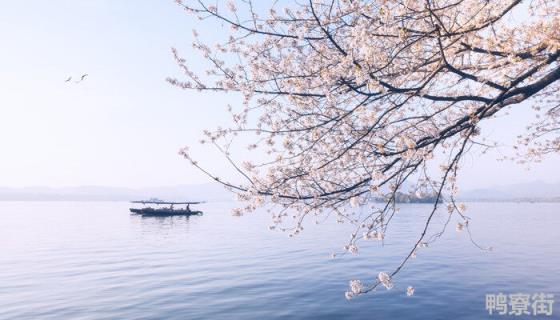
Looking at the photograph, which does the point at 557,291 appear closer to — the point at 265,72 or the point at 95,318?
the point at 265,72

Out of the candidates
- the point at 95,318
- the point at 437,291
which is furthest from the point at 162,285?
the point at 437,291

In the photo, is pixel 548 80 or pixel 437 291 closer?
pixel 548 80

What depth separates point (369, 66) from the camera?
527cm

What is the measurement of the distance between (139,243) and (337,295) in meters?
27.8

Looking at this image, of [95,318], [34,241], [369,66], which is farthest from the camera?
[34,241]

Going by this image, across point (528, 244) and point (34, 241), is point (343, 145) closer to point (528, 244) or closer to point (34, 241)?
point (528, 244)

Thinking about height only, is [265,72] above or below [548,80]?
above

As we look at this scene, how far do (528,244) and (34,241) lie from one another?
4929 centimetres

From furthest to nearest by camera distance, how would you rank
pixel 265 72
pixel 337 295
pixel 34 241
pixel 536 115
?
pixel 34 241
pixel 337 295
pixel 536 115
pixel 265 72

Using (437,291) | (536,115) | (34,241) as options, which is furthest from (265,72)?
(34,241)

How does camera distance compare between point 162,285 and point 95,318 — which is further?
point 162,285

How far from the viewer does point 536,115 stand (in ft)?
45.0

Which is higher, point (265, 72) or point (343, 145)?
point (265, 72)

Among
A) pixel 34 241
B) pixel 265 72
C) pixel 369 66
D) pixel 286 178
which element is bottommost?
pixel 34 241
